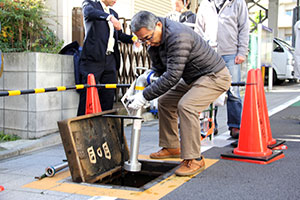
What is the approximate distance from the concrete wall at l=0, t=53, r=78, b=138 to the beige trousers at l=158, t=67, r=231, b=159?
2.07m

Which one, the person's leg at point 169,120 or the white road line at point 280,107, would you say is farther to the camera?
the white road line at point 280,107

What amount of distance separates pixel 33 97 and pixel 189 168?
2.83 m

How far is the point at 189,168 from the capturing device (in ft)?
13.1

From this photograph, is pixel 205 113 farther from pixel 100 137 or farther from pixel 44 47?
pixel 44 47

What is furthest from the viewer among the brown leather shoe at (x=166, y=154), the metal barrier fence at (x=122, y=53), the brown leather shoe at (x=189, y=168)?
the metal barrier fence at (x=122, y=53)

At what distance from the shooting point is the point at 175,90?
4.53m

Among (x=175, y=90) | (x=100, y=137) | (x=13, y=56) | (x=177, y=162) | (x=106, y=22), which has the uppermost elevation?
(x=106, y=22)

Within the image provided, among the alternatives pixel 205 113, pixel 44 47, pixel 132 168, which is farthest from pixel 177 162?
pixel 44 47

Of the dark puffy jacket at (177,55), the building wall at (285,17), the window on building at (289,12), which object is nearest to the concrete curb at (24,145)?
the dark puffy jacket at (177,55)

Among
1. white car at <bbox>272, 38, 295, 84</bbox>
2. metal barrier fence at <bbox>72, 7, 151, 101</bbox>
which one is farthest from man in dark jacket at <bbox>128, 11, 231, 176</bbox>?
white car at <bbox>272, 38, 295, 84</bbox>

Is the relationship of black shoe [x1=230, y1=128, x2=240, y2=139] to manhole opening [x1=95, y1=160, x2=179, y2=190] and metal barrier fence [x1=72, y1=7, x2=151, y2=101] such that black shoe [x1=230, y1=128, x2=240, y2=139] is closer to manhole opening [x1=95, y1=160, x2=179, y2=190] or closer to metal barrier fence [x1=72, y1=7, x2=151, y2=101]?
manhole opening [x1=95, y1=160, x2=179, y2=190]

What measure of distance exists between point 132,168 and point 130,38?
2417 mm

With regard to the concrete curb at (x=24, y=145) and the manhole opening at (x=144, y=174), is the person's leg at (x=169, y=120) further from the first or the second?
the concrete curb at (x=24, y=145)

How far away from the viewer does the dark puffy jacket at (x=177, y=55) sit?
3.76 metres
